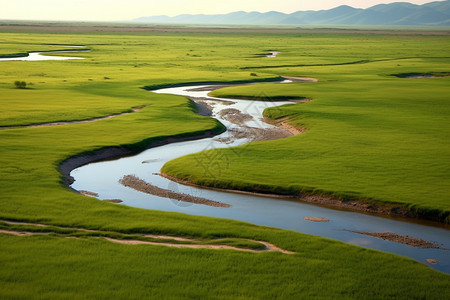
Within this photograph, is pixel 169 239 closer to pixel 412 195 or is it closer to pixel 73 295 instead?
pixel 73 295

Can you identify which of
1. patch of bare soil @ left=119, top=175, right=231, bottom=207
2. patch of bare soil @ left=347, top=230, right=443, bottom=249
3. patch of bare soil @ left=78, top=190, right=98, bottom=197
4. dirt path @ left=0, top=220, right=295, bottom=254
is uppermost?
dirt path @ left=0, top=220, right=295, bottom=254

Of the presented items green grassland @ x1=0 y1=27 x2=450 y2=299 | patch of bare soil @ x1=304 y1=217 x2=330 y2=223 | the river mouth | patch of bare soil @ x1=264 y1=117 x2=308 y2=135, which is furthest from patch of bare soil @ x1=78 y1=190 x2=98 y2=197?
patch of bare soil @ x1=264 y1=117 x2=308 y2=135

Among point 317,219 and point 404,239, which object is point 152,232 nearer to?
point 317,219

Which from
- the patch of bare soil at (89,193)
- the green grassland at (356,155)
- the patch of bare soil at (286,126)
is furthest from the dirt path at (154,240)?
the patch of bare soil at (286,126)

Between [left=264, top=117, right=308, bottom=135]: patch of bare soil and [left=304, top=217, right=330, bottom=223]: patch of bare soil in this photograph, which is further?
[left=264, top=117, right=308, bottom=135]: patch of bare soil

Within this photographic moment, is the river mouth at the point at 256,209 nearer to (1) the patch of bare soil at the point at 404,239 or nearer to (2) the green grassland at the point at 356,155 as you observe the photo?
(1) the patch of bare soil at the point at 404,239

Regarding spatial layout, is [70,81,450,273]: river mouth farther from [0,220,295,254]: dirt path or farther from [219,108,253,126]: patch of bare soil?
[219,108,253,126]: patch of bare soil

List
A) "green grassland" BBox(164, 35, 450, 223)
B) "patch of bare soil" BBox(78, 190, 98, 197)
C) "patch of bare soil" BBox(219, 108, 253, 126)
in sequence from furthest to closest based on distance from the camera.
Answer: "patch of bare soil" BBox(219, 108, 253, 126) → "patch of bare soil" BBox(78, 190, 98, 197) → "green grassland" BBox(164, 35, 450, 223)
